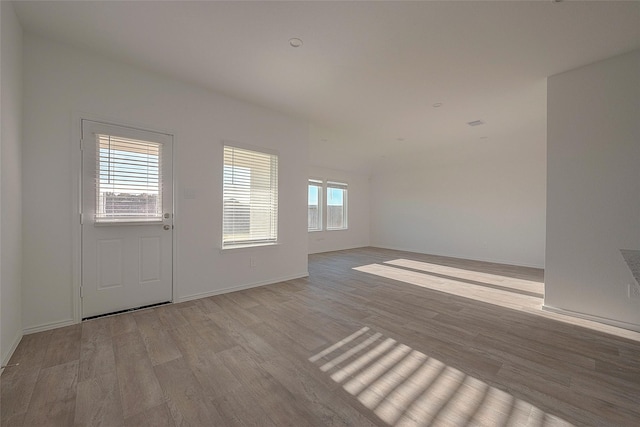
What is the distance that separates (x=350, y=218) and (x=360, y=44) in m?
6.48

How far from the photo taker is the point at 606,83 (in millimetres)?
2834

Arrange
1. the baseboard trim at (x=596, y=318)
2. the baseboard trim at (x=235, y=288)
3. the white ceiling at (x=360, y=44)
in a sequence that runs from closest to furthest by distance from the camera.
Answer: the white ceiling at (x=360, y=44), the baseboard trim at (x=596, y=318), the baseboard trim at (x=235, y=288)

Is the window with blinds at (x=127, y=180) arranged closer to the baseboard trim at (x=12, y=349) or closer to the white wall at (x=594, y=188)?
the baseboard trim at (x=12, y=349)

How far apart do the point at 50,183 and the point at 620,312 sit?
601 centimetres

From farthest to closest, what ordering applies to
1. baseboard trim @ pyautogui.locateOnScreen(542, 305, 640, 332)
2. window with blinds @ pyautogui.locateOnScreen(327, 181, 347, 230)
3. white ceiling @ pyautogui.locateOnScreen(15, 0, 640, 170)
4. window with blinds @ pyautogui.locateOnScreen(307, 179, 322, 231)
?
window with blinds @ pyautogui.locateOnScreen(327, 181, 347, 230), window with blinds @ pyautogui.locateOnScreen(307, 179, 322, 231), baseboard trim @ pyautogui.locateOnScreen(542, 305, 640, 332), white ceiling @ pyautogui.locateOnScreen(15, 0, 640, 170)

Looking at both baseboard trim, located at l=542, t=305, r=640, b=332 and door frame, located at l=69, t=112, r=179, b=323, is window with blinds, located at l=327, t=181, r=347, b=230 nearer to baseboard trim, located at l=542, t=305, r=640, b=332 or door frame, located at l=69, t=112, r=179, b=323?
baseboard trim, located at l=542, t=305, r=640, b=332

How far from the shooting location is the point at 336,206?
8.45 m

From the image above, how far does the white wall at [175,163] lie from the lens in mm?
2561

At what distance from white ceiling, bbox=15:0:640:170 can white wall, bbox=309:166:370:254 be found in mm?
4204

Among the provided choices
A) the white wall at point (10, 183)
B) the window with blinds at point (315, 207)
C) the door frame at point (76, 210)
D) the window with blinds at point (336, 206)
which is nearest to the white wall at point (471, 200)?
the window with blinds at point (336, 206)

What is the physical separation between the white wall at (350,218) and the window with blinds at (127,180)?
480 centimetres

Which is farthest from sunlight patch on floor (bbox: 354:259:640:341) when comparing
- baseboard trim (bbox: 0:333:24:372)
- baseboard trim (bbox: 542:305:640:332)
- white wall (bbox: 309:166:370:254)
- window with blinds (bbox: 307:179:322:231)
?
baseboard trim (bbox: 0:333:24:372)

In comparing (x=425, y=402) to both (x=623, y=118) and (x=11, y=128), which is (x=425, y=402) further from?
(x=11, y=128)

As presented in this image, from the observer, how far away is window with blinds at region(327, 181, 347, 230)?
8.22m
